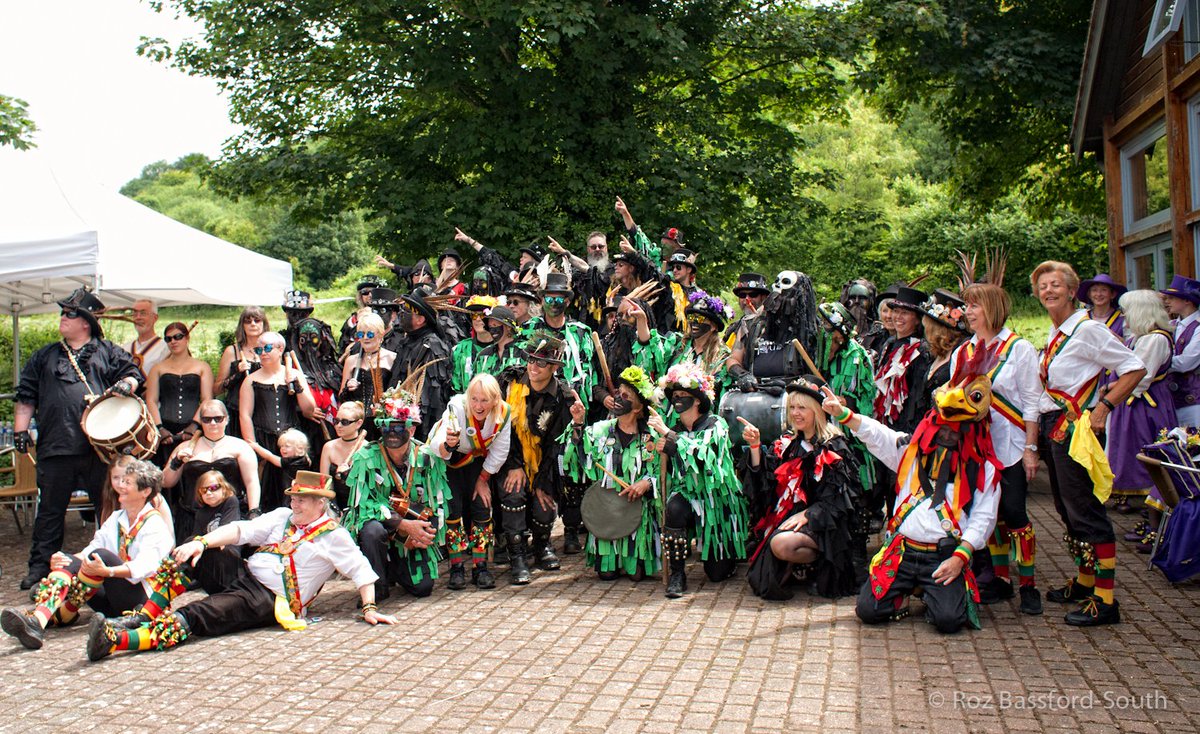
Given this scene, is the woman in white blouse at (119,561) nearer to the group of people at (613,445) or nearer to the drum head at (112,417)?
the group of people at (613,445)

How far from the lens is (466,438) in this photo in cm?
703

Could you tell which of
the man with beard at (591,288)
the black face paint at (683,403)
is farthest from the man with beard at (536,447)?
the man with beard at (591,288)

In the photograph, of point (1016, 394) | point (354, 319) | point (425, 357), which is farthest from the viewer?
point (354, 319)

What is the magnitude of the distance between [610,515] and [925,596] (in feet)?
7.13

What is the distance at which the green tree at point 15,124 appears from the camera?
14102 mm

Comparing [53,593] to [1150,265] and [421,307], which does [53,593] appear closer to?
[421,307]

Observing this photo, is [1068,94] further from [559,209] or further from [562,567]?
[562,567]

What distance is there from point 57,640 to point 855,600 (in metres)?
4.76

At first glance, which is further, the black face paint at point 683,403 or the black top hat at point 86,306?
the black top hat at point 86,306

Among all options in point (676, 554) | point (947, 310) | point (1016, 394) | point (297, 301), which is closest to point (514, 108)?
→ point (297, 301)

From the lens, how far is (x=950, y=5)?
47.6ft

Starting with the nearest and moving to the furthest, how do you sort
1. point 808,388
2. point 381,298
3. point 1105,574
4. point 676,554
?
point 1105,574
point 808,388
point 676,554
point 381,298

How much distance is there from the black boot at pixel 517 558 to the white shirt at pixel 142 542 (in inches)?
86.5

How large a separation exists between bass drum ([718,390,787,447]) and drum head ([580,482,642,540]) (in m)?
0.85
